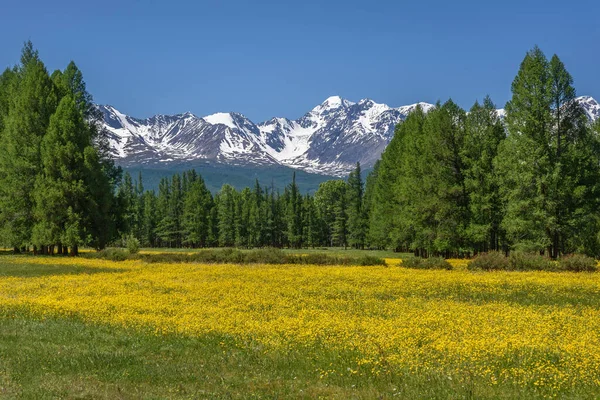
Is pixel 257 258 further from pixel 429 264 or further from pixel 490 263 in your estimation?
pixel 490 263

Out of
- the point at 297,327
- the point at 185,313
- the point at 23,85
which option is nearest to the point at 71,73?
the point at 23,85

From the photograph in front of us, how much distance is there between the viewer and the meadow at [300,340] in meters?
11.3

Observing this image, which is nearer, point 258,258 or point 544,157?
point 544,157

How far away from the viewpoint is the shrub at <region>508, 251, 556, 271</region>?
3647 cm

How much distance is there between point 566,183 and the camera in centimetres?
4119

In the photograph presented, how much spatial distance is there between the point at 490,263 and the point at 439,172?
16.1m

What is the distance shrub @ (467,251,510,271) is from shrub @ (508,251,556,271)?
435 millimetres

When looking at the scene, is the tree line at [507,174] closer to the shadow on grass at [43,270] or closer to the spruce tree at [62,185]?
the shadow on grass at [43,270]

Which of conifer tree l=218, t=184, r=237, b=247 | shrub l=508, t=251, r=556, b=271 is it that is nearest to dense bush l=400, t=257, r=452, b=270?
shrub l=508, t=251, r=556, b=271

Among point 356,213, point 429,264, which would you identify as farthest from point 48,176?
point 356,213

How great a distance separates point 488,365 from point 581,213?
3489 cm

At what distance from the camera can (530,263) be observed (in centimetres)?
3694

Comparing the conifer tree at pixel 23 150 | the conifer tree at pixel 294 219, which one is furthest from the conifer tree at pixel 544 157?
the conifer tree at pixel 294 219

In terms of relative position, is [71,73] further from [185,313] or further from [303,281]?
[185,313]
